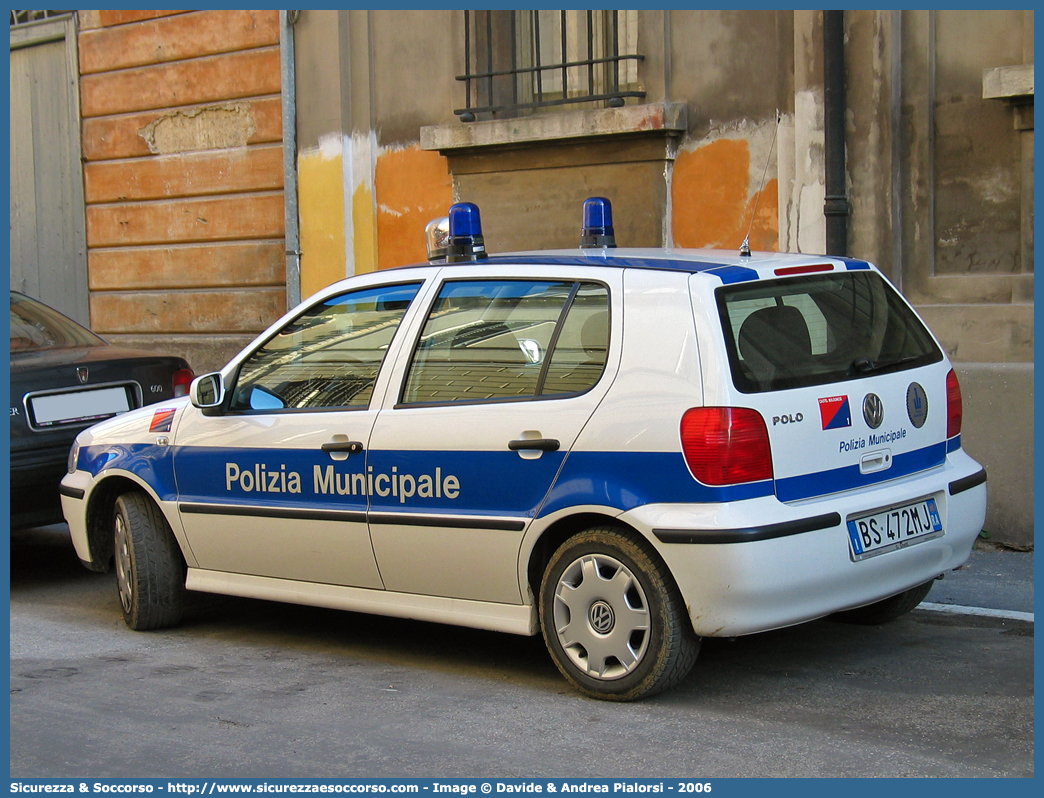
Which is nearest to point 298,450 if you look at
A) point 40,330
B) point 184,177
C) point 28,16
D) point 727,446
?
point 727,446

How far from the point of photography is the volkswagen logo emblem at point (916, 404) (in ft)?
15.7

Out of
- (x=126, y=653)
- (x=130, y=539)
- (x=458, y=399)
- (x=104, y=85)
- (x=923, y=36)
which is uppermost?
(x=104, y=85)

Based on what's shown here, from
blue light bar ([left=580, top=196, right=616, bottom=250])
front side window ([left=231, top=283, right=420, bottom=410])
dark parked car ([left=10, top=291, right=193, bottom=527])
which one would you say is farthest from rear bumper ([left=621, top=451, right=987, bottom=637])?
dark parked car ([left=10, top=291, right=193, bottom=527])

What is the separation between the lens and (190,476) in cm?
573

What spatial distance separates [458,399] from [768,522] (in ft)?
4.22

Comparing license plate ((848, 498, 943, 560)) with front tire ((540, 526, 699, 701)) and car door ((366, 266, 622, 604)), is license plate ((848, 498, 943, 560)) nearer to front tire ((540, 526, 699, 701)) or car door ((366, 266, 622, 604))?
front tire ((540, 526, 699, 701))

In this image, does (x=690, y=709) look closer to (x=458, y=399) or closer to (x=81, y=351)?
(x=458, y=399)

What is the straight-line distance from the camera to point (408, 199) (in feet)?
36.4

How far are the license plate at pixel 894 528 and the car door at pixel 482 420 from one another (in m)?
0.99

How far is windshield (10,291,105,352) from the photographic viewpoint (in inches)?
303

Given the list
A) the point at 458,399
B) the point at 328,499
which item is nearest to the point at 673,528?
the point at 458,399

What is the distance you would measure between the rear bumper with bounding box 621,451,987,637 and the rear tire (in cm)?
88

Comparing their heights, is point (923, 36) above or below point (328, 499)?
above

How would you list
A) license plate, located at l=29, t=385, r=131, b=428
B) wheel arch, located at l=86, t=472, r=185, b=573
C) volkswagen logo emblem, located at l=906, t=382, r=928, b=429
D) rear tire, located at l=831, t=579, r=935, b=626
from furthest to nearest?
license plate, located at l=29, t=385, r=131, b=428 < wheel arch, located at l=86, t=472, r=185, b=573 < rear tire, located at l=831, t=579, r=935, b=626 < volkswagen logo emblem, located at l=906, t=382, r=928, b=429
